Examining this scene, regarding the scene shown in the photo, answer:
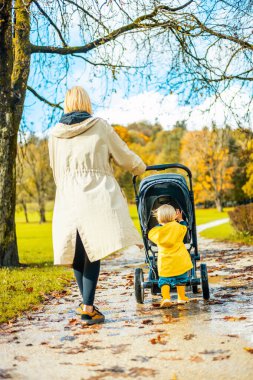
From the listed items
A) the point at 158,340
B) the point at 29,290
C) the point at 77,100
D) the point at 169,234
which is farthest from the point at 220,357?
the point at 29,290

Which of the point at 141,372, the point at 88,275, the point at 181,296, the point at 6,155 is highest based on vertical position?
the point at 6,155

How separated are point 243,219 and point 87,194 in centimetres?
1474

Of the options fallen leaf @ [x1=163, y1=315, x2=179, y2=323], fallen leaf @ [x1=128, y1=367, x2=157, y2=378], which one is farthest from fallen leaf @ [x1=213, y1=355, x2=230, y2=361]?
fallen leaf @ [x1=163, y1=315, x2=179, y2=323]

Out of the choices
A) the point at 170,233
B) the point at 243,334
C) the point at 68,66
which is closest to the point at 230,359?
the point at 243,334

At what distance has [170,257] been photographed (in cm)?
620

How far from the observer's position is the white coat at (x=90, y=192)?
5.30 meters

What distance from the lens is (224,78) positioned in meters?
12.7

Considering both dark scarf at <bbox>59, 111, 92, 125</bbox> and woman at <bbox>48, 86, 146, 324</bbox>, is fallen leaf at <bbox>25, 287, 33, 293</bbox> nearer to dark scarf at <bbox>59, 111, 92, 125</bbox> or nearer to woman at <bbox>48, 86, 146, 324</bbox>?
woman at <bbox>48, 86, 146, 324</bbox>

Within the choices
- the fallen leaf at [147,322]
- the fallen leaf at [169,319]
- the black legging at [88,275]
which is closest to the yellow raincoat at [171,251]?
the fallen leaf at [169,319]

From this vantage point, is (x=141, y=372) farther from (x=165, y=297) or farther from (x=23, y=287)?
(x=23, y=287)

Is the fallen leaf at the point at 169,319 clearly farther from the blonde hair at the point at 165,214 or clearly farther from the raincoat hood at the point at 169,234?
the blonde hair at the point at 165,214

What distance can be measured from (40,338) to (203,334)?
139 cm

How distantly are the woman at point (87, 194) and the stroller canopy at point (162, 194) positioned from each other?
1279 mm

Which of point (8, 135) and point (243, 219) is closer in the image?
point (8, 135)
